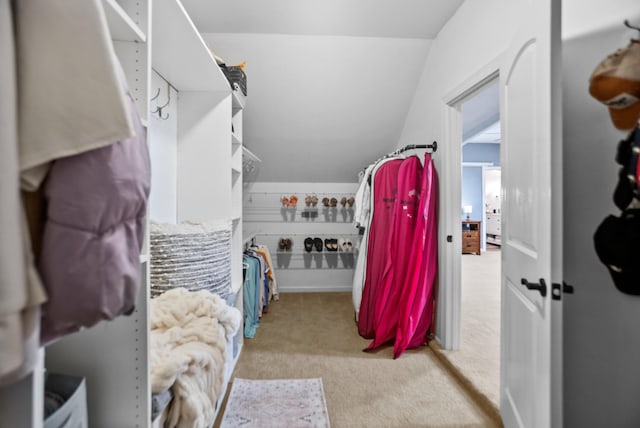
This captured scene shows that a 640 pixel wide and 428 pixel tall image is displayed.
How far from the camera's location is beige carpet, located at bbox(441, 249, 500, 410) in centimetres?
188

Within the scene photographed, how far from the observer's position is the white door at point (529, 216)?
3.45 ft

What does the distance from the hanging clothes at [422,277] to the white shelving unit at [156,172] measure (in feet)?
4.12

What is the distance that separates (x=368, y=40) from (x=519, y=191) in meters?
1.95

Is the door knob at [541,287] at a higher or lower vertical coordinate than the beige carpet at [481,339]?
higher

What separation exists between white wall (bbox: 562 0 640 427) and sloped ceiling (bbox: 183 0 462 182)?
1.33 metres

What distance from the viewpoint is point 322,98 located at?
3119mm

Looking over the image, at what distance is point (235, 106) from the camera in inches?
95.7

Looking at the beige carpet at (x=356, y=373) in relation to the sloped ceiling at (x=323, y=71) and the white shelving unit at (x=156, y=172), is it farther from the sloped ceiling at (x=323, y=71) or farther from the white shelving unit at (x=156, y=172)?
the sloped ceiling at (x=323, y=71)

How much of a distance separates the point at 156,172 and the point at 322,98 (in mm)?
1845

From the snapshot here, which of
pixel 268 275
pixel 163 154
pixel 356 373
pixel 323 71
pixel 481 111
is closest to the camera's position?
pixel 163 154

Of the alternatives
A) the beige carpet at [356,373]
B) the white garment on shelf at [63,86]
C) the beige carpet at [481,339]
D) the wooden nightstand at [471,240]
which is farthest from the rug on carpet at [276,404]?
the wooden nightstand at [471,240]

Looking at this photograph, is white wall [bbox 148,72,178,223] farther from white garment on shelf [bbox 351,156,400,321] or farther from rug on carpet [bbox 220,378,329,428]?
white garment on shelf [bbox 351,156,400,321]

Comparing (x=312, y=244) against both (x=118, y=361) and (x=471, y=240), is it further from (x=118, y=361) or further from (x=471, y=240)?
(x=471, y=240)

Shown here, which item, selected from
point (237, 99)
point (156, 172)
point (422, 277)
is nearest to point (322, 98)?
point (237, 99)
